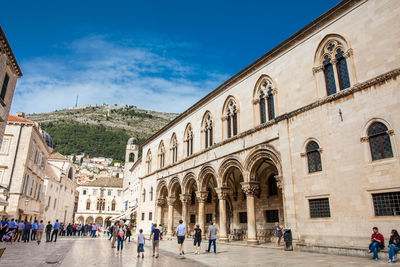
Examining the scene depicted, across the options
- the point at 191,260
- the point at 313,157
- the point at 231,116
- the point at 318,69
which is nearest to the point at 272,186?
the point at 231,116

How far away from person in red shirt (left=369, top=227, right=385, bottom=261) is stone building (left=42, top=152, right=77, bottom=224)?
4309cm

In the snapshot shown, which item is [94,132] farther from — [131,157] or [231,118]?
[231,118]

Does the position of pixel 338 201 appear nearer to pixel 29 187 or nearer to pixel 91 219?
pixel 29 187

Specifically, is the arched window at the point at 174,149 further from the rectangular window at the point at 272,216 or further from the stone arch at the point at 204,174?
the rectangular window at the point at 272,216

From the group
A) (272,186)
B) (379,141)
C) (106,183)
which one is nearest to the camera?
(379,141)

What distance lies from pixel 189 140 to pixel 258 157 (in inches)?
446

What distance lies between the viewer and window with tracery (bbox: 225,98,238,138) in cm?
2206

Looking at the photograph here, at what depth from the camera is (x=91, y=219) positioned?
3265 inches

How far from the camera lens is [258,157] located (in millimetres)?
18625

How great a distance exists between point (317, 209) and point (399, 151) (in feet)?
15.4

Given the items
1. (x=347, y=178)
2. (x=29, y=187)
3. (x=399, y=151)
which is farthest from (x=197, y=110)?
(x=29, y=187)

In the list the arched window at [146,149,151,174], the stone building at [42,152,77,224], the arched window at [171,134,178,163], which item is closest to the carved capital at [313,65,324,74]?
the arched window at [171,134,178,163]

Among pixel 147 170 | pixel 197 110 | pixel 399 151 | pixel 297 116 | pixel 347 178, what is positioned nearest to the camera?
pixel 399 151

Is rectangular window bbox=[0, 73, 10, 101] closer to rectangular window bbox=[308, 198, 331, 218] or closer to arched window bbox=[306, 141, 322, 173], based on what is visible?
arched window bbox=[306, 141, 322, 173]
